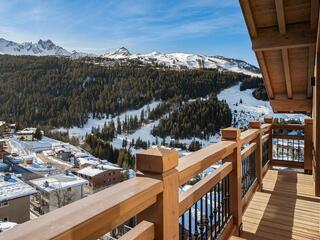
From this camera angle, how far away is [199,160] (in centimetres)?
177

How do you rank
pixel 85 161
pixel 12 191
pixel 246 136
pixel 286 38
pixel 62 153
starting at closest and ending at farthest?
pixel 246 136
pixel 286 38
pixel 12 191
pixel 85 161
pixel 62 153

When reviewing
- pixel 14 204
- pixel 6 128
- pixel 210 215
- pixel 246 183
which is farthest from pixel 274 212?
pixel 6 128

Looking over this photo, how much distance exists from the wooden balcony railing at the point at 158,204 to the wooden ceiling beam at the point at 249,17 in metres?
2.00

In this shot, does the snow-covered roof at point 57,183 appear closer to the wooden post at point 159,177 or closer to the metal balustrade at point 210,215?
the metal balustrade at point 210,215

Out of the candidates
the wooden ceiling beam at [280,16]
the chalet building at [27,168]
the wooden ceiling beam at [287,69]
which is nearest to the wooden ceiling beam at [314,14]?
the wooden ceiling beam at [280,16]

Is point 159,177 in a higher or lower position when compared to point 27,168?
higher

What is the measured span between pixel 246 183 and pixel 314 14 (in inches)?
96.5

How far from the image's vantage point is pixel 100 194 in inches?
39.7

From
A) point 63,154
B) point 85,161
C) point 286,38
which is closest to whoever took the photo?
point 286,38

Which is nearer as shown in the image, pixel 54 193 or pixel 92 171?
pixel 54 193

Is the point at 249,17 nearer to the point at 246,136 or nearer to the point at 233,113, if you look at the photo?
the point at 246,136

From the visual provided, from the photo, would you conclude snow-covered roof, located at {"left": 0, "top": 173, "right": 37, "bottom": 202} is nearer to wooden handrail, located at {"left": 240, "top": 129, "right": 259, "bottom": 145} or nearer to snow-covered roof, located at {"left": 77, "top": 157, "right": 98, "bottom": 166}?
snow-covered roof, located at {"left": 77, "top": 157, "right": 98, "bottom": 166}

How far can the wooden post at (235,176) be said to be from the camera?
261cm

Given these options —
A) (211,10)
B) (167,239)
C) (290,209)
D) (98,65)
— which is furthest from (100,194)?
(98,65)
